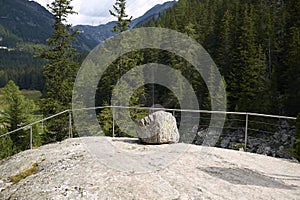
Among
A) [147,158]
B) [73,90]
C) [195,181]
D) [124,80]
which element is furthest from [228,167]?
[73,90]

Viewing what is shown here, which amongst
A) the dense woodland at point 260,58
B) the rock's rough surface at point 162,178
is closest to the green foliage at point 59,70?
the rock's rough surface at point 162,178

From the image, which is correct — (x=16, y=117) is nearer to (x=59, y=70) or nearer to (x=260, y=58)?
(x=59, y=70)

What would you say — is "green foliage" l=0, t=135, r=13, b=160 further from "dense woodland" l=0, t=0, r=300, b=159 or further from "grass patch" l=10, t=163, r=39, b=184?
"grass patch" l=10, t=163, r=39, b=184

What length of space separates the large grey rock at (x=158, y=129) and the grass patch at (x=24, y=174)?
9.52 feet

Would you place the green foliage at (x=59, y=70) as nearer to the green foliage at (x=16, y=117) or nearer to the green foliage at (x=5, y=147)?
the green foliage at (x=5, y=147)

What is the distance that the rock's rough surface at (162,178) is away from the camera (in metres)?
5.04

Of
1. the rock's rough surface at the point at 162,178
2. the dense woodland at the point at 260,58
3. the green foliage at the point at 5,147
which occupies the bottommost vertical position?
the green foliage at the point at 5,147

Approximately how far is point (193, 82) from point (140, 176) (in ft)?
97.7

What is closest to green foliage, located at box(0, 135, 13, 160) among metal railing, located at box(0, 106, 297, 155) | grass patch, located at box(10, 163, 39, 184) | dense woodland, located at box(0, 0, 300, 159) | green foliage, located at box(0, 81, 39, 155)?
green foliage, located at box(0, 81, 39, 155)

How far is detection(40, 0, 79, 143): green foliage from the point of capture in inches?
829

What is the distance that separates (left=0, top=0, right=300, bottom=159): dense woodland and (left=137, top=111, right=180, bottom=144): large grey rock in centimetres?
1163

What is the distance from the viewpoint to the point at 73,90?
2180 centimetres

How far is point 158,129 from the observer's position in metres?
8.16

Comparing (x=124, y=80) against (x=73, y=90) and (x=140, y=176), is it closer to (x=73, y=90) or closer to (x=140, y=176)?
(x=73, y=90)
